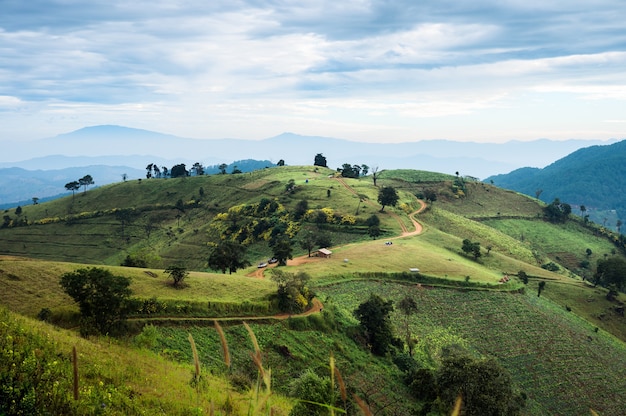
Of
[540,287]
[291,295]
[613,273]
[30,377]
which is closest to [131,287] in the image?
[291,295]

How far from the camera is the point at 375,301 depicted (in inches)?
1930

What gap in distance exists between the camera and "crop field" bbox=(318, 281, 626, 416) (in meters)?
50.2

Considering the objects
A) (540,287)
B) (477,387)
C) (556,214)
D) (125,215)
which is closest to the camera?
(477,387)

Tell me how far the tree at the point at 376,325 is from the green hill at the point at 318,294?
5.05 ft

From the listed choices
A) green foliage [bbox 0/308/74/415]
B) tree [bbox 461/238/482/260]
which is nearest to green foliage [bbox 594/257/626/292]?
tree [bbox 461/238/482/260]

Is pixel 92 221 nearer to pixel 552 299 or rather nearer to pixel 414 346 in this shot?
pixel 414 346

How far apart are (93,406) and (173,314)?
93.7ft

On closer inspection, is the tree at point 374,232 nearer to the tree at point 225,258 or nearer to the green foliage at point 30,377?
the tree at point 225,258

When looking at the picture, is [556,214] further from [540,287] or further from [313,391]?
[313,391]

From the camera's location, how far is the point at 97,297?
29203 mm

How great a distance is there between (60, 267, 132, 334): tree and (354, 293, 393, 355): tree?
2845 centimetres

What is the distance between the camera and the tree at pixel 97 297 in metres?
29.1

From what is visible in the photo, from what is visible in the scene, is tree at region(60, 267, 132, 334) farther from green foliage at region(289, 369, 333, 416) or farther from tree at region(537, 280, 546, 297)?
tree at region(537, 280, 546, 297)

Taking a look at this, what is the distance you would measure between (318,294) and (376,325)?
11.0 meters
